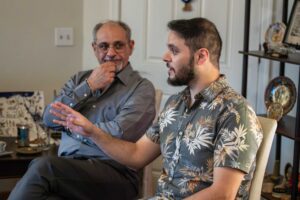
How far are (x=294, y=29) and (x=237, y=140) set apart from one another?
1.03 metres

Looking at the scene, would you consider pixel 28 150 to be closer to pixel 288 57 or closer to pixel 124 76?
pixel 124 76

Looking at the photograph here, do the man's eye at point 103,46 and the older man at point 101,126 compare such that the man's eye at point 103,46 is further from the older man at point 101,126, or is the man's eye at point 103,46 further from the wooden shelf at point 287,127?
the wooden shelf at point 287,127

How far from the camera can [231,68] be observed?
3.13 meters

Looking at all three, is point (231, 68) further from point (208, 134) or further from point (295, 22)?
point (208, 134)

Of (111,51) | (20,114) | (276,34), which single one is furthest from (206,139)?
(20,114)

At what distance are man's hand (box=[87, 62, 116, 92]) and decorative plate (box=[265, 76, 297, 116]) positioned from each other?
2.65ft

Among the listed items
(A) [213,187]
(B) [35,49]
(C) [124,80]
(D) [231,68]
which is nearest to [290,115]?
(D) [231,68]

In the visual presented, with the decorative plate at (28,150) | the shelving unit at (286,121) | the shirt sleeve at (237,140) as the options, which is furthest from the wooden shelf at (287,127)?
the decorative plate at (28,150)

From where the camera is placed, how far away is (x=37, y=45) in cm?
327

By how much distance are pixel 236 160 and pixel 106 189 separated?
0.78 m

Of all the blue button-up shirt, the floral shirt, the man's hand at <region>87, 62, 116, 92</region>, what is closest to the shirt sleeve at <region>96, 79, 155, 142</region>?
the blue button-up shirt

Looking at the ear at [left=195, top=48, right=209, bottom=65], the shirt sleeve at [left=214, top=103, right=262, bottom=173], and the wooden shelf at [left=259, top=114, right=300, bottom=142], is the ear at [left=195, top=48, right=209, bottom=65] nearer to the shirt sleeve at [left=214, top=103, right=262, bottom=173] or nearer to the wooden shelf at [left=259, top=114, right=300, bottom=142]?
the shirt sleeve at [left=214, top=103, right=262, bottom=173]

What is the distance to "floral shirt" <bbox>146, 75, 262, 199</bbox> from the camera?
5.65 feet

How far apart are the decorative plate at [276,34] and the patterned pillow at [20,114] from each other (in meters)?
1.31
